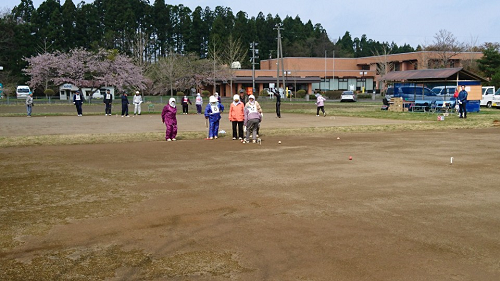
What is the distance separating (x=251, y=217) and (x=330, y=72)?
92.6 metres

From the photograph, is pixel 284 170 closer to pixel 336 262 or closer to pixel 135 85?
pixel 336 262

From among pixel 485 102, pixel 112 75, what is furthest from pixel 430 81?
pixel 112 75

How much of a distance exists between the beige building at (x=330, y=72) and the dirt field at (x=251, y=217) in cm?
6835

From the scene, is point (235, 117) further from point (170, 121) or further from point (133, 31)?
point (133, 31)

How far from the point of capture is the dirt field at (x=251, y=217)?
5.50 meters

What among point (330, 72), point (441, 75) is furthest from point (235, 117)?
point (330, 72)

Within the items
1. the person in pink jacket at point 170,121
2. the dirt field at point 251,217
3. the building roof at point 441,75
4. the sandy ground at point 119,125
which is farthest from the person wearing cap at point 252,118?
the building roof at point 441,75

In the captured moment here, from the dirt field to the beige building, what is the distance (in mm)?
68346

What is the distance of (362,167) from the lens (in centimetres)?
1204

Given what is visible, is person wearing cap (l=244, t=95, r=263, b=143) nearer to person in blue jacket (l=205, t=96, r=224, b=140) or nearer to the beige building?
person in blue jacket (l=205, t=96, r=224, b=140)

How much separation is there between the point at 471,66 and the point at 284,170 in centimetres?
7056

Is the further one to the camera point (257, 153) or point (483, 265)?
point (257, 153)

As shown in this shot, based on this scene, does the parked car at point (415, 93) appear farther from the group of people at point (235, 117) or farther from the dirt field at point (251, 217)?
the dirt field at point (251, 217)

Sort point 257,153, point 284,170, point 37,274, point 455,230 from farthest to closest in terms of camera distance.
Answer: point 257,153, point 284,170, point 455,230, point 37,274
